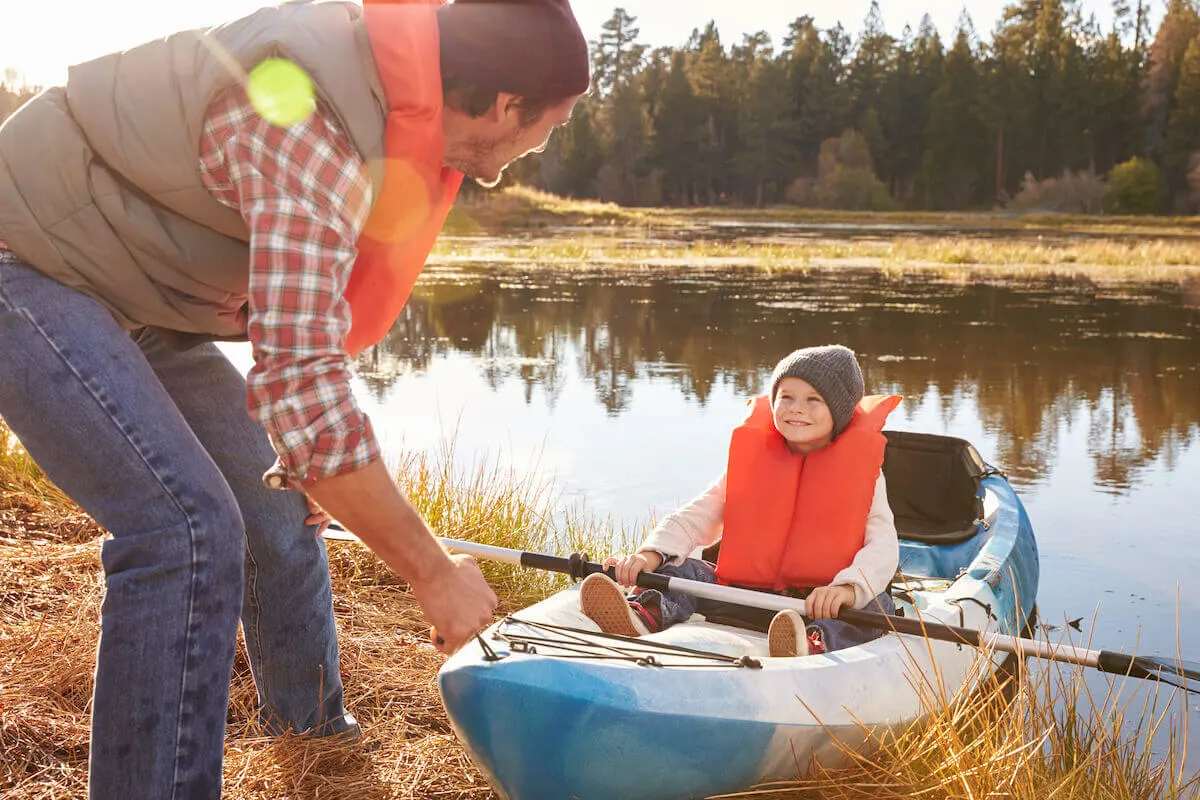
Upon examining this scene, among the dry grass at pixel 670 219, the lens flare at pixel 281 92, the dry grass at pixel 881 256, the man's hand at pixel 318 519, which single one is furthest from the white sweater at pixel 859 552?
the dry grass at pixel 670 219

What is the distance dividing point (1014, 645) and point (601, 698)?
1305mm

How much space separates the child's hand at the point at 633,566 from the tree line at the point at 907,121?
51.5m

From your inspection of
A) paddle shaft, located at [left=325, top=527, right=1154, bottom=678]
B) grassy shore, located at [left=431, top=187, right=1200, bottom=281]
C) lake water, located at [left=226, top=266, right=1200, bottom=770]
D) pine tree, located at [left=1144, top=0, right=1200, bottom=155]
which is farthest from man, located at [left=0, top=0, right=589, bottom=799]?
pine tree, located at [left=1144, top=0, right=1200, bottom=155]

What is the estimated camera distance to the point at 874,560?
12.1 ft

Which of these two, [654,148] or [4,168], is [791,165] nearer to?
[654,148]

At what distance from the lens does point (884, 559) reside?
3.73 meters

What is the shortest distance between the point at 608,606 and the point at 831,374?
1.17 meters

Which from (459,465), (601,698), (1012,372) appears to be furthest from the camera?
(1012,372)

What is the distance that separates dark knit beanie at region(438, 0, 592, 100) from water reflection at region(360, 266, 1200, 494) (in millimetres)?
6326

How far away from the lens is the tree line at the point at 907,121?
57625 millimetres

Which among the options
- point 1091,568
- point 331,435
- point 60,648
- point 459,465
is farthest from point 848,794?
point 459,465

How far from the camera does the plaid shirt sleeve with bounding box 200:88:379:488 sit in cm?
177

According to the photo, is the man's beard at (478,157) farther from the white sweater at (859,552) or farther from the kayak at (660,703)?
the white sweater at (859,552)

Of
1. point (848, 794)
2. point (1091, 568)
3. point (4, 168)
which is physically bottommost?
point (1091, 568)
